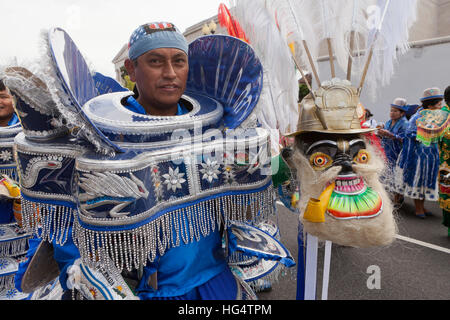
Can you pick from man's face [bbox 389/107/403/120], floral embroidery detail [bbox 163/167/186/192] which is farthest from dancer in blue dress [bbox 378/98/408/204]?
floral embroidery detail [bbox 163/167/186/192]

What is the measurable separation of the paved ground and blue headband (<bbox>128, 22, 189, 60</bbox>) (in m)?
1.96

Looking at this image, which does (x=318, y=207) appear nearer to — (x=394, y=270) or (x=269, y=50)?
(x=269, y=50)

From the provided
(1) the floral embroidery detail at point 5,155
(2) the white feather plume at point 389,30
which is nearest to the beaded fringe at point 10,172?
(1) the floral embroidery detail at point 5,155

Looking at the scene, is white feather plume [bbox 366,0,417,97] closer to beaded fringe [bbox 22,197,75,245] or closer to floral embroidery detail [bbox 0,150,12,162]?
beaded fringe [bbox 22,197,75,245]

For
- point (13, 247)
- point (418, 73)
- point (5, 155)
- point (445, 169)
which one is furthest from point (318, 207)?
point (418, 73)

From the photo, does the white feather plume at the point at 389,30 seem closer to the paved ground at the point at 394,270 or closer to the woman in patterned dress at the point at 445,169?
the paved ground at the point at 394,270

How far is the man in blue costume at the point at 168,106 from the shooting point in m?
1.10

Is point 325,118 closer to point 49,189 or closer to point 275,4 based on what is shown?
point 275,4

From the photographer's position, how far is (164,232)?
1.03m

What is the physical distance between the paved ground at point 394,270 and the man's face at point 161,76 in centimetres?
181
